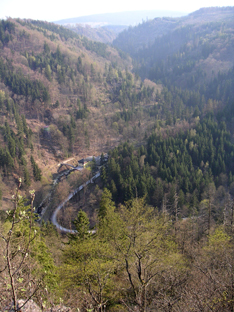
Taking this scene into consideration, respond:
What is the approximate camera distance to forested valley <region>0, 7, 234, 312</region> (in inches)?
403

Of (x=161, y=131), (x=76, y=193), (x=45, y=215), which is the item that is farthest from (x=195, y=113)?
(x=45, y=215)

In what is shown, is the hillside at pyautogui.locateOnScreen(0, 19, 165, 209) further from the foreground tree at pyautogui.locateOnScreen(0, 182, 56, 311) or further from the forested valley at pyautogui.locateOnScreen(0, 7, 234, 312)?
the foreground tree at pyautogui.locateOnScreen(0, 182, 56, 311)

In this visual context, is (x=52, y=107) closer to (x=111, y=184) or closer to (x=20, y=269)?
(x=111, y=184)

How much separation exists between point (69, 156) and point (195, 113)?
143 ft

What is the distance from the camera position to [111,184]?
4625cm

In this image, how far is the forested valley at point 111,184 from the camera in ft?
33.6

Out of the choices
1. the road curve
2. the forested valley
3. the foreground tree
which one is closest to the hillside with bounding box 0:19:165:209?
the forested valley

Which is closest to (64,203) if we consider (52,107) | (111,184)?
(111,184)

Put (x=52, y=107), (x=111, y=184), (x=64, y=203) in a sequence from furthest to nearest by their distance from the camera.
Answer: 1. (x=52, y=107)
2. (x=64, y=203)
3. (x=111, y=184)

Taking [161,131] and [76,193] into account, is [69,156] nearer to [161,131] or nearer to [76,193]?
[76,193]

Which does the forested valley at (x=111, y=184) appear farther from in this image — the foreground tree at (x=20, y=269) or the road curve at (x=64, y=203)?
the road curve at (x=64, y=203)

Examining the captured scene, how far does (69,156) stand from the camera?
67.9m

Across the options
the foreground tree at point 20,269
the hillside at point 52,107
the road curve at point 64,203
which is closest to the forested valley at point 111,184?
the foreground tree at point 20,269

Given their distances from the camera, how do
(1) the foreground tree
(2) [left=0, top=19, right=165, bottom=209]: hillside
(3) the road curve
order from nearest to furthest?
(1) the foreground tree → (3) the road curve → (2) [left=0, top=19, right=165, bottom=209]: hillside
